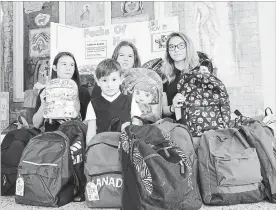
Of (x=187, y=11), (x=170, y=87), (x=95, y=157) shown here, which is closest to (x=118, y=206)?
(x=95, y=157)

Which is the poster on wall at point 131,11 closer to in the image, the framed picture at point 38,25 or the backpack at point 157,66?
the framed picture at point 38,25

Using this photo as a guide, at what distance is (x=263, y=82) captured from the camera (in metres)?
2.81

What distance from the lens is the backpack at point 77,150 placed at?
1.80 meters

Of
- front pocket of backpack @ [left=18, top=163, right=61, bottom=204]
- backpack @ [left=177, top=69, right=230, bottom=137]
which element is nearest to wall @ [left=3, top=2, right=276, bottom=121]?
backpack @ [left=177, top=69, right=230, bottom=137]

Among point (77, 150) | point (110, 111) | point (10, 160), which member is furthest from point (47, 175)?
point (110, 111)

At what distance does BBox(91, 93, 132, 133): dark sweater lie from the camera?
1928 mm

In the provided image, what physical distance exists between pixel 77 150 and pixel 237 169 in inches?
35.6

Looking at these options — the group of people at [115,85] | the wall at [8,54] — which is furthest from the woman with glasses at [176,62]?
the wall at [8,54]

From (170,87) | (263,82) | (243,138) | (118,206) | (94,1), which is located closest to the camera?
(118,206)

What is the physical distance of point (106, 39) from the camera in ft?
10.0

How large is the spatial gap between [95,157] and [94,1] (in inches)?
83.7

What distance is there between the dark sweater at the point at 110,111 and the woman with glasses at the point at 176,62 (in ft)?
1.39

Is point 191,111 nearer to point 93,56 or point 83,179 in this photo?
point 83,179

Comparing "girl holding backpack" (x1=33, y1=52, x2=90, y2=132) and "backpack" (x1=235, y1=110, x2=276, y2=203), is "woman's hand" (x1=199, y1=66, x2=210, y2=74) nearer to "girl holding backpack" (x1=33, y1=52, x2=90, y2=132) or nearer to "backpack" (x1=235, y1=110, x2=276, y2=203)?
"backpack" (x1=235, y1=110, x2=276, y2=203)
